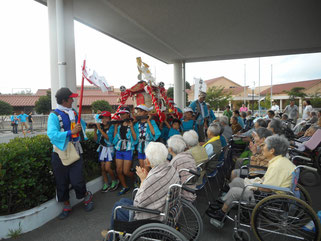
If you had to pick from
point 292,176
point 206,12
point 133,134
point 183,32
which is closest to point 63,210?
point 133,134

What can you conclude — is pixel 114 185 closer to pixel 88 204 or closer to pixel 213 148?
pixel 88 204

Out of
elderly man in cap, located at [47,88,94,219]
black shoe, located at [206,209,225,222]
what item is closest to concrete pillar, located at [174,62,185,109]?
elderly man in cap, located at [47,88,94,219]

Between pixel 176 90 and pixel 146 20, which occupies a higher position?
pixel 146 20

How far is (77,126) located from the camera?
2.74m

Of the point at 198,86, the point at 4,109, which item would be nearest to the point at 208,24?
the point at 198,86

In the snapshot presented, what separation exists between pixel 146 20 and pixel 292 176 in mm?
4850

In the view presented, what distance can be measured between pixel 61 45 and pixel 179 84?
6.77m

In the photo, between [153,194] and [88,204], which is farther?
[88,204]

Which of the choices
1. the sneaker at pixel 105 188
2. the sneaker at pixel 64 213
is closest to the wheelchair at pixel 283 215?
the sneaker at pixel 64 213

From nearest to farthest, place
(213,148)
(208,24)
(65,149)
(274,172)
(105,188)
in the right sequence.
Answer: (274,172) → (65,149) → (213,148) → (105,188) → (208,24)

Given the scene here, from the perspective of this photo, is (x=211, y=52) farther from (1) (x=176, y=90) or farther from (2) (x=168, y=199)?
(2) (x=168, y=199)

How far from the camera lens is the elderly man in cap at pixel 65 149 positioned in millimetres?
2668

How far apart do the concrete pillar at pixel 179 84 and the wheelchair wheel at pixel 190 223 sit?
768cm

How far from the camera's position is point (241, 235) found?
91.2 inches
